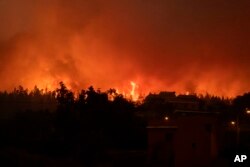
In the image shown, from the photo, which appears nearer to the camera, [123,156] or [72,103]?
[123,156]

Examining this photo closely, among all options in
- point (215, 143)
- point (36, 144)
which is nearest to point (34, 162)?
point (36, 144)

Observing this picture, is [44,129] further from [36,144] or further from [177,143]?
[177,143]

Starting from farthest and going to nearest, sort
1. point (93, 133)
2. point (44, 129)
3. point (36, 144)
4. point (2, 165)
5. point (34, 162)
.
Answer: point (44, 129)
point (36, 144)
point (93, 133)
point (34, 162)
point (2, 165)

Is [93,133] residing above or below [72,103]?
below

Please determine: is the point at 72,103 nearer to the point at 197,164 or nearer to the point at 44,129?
the point at 44,129

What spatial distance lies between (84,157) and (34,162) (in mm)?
3016

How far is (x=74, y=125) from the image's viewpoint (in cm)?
3159

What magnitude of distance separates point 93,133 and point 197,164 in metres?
7.34

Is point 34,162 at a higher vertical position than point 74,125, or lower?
lower

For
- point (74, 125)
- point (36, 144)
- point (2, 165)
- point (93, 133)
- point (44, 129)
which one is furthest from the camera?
point (44, 129)

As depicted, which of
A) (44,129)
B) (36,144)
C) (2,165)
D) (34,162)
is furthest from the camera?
(44,129)

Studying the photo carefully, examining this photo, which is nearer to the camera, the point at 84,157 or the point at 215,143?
the point at 84,157

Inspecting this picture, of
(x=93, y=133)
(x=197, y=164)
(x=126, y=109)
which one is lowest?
(x=197, y=164)

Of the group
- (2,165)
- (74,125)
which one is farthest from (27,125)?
(2,165)
